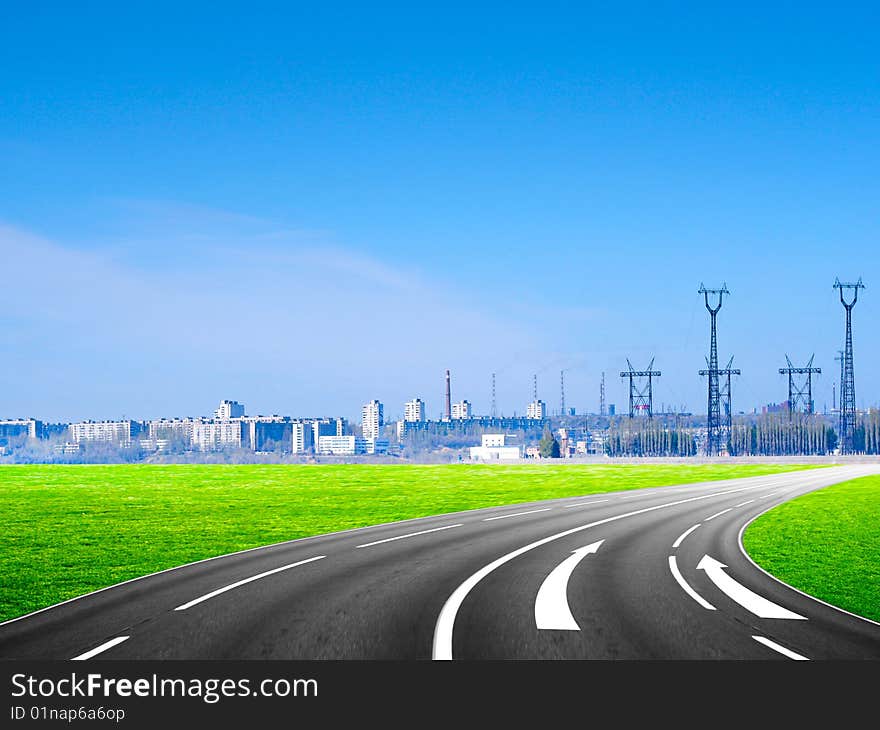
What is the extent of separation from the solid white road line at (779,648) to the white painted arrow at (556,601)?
244 cm

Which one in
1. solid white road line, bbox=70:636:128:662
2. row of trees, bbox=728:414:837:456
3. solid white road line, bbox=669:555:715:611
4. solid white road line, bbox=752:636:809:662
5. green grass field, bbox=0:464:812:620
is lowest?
row of trees, bbox=728:414:837:456

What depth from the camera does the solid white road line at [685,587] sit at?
14.5 m

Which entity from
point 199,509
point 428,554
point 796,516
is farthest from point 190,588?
point 796,516

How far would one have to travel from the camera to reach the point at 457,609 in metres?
14.0

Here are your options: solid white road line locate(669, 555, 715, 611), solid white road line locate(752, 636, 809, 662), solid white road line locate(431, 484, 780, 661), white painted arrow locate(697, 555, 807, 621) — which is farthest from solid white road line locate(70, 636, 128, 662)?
white painted arrow locate(697, 555, 807, 621)

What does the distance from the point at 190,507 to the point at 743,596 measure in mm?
28547

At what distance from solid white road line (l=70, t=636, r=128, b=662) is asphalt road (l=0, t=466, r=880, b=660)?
0.14 ft

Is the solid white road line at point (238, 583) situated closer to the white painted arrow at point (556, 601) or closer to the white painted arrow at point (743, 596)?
the white painted arrow at point (556, 601)

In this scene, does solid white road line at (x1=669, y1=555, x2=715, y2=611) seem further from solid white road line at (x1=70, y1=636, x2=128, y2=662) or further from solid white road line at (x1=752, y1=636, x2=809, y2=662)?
solid white road line at (x1=70, y1=636, x2=128, y2=662)

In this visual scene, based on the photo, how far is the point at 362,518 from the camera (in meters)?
33.6

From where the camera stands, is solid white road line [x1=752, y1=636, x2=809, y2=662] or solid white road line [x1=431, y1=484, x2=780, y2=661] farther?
solid white road line [x1=431, y1=484, x2=780, y2=661]

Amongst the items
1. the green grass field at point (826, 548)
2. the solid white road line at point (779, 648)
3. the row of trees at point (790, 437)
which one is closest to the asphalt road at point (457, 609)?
the solid white road line at point (779, 648)

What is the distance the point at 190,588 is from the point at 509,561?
734cm

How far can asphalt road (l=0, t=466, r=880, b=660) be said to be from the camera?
11234mm
